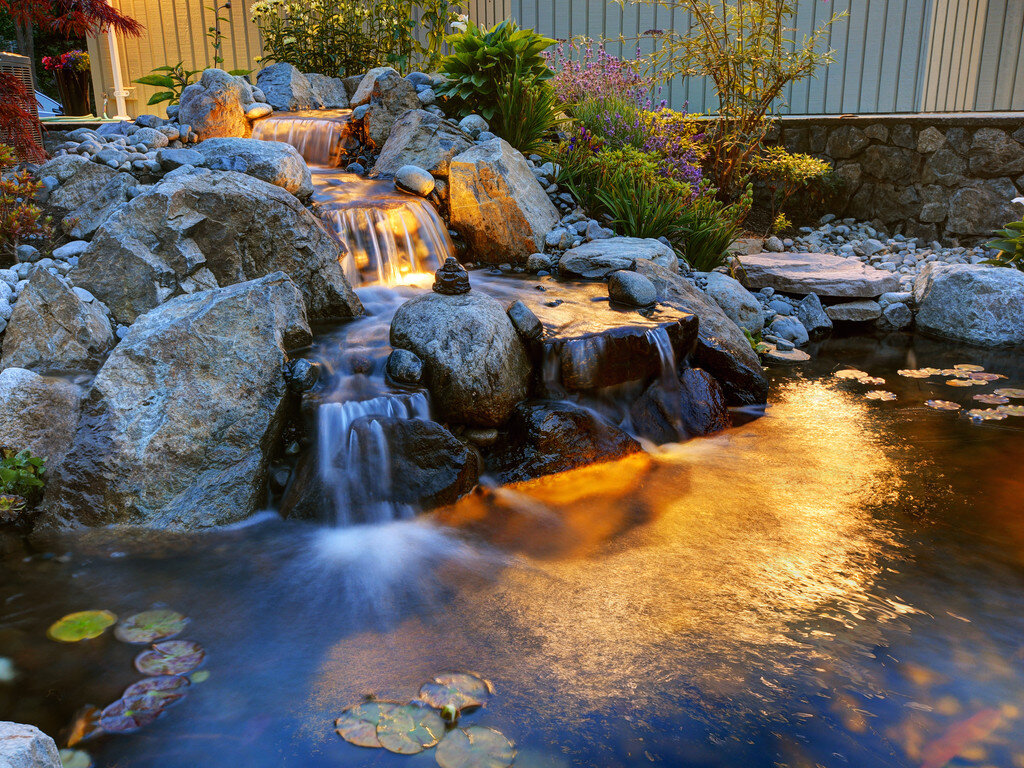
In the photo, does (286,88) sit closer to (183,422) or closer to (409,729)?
(183,422)

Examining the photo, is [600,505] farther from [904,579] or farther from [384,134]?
A: [384,134]

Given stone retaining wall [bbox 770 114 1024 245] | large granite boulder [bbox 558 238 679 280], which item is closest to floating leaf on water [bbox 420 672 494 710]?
large granite boulder [bbox 558 238 679 280]

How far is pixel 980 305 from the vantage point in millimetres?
5918

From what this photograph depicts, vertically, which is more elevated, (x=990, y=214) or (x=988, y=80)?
(x=988, y=80)

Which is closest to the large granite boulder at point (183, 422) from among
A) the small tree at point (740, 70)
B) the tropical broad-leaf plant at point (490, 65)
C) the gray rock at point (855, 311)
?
the tropical broad-leaf plant at point (490, 65)

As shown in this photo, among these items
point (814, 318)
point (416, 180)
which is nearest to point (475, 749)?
point (416, 180)

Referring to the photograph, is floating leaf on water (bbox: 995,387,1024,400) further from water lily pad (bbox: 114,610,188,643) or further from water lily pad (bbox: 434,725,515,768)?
water lily pad (bbox: 114,610,188,643)

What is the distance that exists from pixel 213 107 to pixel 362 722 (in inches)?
236

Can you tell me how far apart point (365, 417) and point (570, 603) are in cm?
142

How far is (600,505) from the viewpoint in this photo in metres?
3.40

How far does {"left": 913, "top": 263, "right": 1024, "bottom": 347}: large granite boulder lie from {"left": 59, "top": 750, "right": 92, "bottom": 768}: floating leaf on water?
6.52m

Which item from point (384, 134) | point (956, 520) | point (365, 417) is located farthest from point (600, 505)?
point (384, 134)

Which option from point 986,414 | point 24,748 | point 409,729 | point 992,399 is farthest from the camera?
point 992,399

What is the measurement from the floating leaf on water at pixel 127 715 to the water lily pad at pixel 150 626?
0.30 m
